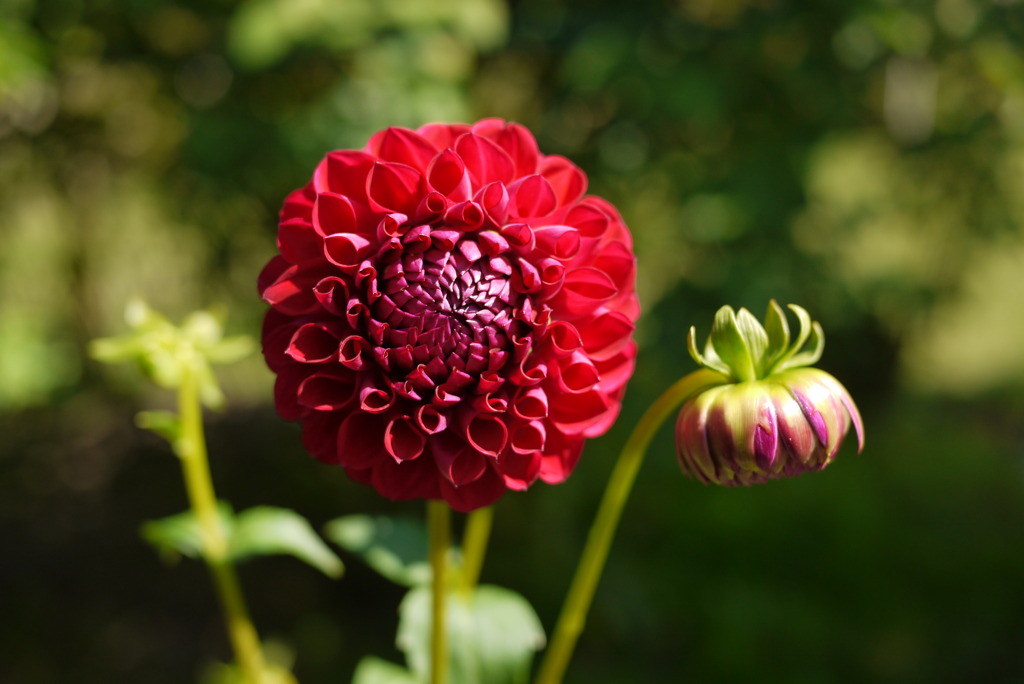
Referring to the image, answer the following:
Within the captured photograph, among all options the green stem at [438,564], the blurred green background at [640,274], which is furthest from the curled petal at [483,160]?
the blurred green background at [640,274]

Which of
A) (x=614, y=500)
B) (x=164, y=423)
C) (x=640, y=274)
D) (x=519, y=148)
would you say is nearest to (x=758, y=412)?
(x=614, y=500)

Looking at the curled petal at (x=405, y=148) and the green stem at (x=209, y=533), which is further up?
the curled petal at (x=405, y=148)

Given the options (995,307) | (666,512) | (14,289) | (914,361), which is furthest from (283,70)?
(995,307)

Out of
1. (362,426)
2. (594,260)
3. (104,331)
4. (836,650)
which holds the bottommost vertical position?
(836,650)

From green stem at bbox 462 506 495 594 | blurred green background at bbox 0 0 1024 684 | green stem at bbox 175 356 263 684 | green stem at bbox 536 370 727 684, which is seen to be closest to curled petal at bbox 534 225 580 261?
green stem at bbox 536 370 727 684

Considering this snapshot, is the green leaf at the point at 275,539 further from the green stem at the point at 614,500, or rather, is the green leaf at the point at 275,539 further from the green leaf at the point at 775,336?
the green leaf at the point at 775,336

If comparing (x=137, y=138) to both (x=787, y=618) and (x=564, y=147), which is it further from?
(x=787, y=618)

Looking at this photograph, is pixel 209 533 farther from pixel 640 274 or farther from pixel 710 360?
pixel 640 274
